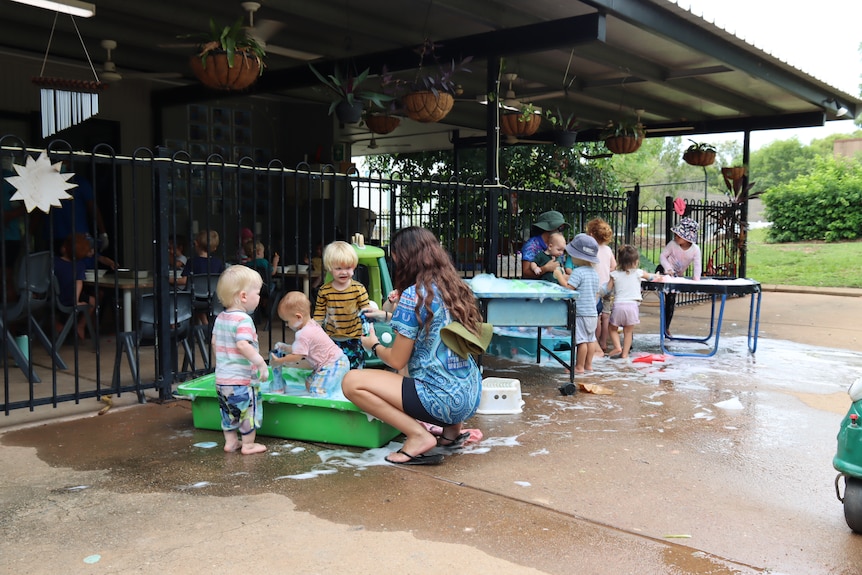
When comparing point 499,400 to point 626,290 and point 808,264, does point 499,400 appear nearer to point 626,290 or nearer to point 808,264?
point 626,290

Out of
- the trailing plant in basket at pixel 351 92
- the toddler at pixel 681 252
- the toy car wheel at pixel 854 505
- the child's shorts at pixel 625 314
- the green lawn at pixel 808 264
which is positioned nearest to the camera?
the toy car wheel at pixel 854 505

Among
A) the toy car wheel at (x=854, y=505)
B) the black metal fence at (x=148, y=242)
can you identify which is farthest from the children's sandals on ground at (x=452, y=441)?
the toy car wheel at (x=854, y=505)

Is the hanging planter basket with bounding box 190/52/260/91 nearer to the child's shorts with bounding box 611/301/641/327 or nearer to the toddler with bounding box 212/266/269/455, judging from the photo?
the toddler with bounding box 212/266/269/455

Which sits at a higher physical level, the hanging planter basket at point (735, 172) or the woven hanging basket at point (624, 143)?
the woven hanging basket at point (624, 143)

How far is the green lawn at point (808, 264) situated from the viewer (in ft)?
59.0

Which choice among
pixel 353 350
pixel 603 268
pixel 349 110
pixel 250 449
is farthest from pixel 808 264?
pixel 250 449

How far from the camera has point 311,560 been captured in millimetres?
3119

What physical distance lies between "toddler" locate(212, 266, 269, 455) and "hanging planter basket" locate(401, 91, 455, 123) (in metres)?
4.41

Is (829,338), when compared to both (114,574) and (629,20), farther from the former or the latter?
(114,574)

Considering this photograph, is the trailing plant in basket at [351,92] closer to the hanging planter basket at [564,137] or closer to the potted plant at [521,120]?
the potted plant at [521,120]

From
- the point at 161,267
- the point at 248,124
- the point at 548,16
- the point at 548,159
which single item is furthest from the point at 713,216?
the point at 161,267

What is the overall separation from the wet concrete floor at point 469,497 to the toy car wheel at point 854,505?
82 mm

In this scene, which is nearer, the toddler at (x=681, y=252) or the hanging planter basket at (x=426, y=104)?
the hanging planter basket at (x=426, y=104)

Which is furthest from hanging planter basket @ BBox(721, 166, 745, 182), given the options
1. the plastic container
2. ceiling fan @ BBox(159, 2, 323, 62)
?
the plastic container
